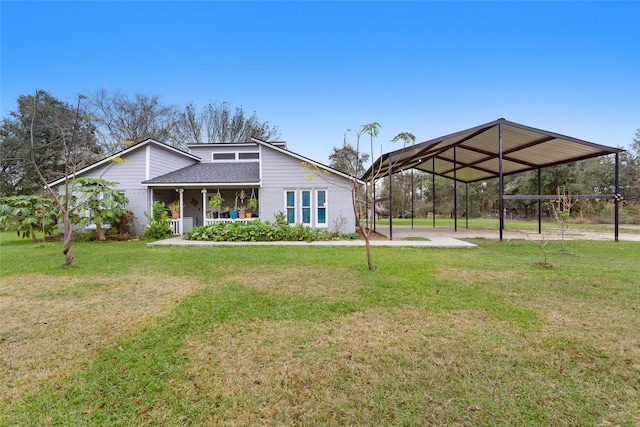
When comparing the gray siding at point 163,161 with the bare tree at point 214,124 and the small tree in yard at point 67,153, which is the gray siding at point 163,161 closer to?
the small tree in yard at point 67,153

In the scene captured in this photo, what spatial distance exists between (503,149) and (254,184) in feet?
37.5

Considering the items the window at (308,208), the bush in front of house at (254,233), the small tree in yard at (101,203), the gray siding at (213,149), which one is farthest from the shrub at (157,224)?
the window at (308,208)

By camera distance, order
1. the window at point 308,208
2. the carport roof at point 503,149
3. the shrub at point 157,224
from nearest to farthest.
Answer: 1. the carport roof at point 503,149
2. the shrub at point 157,224
3. the window at point 308,208

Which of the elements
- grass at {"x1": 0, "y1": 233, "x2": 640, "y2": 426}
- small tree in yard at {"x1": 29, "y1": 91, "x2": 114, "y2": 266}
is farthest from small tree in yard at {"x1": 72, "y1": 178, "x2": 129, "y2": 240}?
grass at {"x1": 0, "y1": 233, "x2": 640, "y2": 426}

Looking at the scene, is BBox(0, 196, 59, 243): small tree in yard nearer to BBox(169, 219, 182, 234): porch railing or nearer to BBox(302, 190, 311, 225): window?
BBox(169, 219, 182, 234): porch railing

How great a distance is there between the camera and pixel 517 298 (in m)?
4.39

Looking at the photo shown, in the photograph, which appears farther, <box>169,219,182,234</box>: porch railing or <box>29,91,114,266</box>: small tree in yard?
<box>169,219,182,234</box>: porch railing

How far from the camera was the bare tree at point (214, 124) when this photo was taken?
89.9 ft

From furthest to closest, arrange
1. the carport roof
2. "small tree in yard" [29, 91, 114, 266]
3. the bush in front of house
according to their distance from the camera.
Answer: the bush in front of house < the carport roof < "small tree in yard" [29, 91, 114, 266]

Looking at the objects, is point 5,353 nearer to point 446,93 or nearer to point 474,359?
point 474,359

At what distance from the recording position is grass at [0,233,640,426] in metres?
2.04

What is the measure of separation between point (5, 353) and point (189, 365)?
1.96 meters

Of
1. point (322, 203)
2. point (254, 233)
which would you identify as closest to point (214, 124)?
point (322, 203)

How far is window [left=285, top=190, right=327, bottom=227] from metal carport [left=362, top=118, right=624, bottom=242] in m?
2.72
